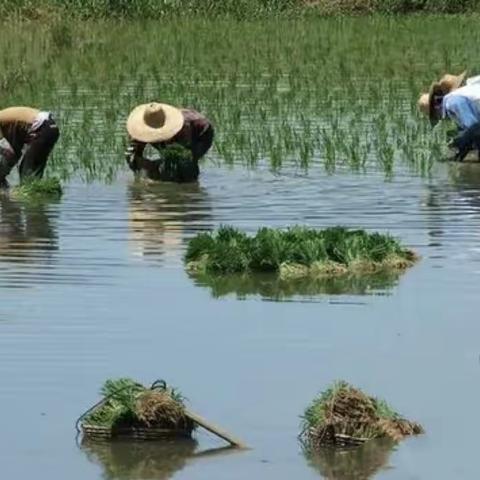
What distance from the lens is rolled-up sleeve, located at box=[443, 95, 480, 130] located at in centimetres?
1429

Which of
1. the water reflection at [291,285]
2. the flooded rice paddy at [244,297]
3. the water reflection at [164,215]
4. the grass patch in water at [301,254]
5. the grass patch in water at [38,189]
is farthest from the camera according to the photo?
the grass patch in water at [38,189]

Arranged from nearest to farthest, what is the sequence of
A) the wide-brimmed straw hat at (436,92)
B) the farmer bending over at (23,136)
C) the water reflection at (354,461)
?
the water reflection at (354,461) < the farmer bending over at (23,136) < the wide-brimmed straw hat at (436,92)

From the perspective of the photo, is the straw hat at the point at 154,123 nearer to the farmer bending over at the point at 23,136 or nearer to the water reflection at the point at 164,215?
the water reflection at the point at 164,215

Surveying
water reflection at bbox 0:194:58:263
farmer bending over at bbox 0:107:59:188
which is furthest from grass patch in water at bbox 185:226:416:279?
farmer bending over at bbox 0:107:59:188

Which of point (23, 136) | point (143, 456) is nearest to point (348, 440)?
point (143, 456)

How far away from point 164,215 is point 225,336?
13.1 ft

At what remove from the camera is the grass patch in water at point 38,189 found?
43.2 feet

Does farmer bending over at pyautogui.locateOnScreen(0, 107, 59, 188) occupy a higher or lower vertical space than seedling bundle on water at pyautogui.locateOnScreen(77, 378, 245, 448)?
higher

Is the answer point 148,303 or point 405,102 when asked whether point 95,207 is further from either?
point 405,102

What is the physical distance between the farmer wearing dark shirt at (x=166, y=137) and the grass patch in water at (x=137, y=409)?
7.05m

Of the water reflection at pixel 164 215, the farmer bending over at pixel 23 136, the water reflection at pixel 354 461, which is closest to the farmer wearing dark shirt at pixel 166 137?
the water reflection at pixel 164 215

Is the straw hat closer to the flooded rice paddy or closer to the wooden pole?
the flooded rice paddy

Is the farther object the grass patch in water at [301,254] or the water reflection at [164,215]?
the water reflection at [164,215]

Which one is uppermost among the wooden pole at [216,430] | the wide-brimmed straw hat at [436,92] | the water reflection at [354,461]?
the wide-brimmed straw hat at [436,92]
